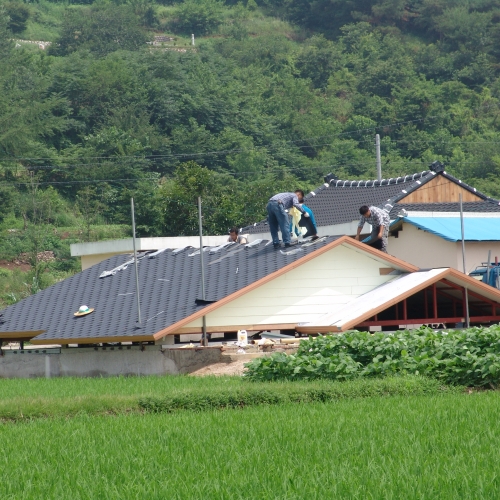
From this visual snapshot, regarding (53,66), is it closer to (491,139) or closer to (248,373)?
(491,139)

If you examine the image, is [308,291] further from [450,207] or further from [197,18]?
[197,18]

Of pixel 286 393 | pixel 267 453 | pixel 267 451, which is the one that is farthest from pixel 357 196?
pixel 267 453

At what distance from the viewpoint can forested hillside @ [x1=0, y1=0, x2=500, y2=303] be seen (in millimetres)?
60688

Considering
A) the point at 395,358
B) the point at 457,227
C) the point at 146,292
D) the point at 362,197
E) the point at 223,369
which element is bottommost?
the point at 223,369

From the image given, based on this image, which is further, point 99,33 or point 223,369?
point 99,33

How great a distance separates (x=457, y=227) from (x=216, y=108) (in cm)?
4780

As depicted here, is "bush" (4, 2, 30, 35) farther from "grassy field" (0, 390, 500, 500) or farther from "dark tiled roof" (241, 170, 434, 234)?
"grassy field" (0, 390, 500, 500)

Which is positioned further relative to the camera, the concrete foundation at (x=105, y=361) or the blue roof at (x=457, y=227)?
the blue roof at (x=457, y=227)

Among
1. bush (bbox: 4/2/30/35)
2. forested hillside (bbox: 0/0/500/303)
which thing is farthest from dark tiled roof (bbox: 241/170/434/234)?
bush (bbox: 4/2/30/35)

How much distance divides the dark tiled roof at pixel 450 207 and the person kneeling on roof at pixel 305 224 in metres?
7.66

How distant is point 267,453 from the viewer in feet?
33.2

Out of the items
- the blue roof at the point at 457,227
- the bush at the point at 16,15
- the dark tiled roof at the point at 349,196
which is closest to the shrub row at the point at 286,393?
the blue roof at the point at 457,227

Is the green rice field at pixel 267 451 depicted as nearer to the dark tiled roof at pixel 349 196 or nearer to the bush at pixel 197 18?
the dark tiled roof at pixel 349 196

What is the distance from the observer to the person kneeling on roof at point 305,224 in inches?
1009
